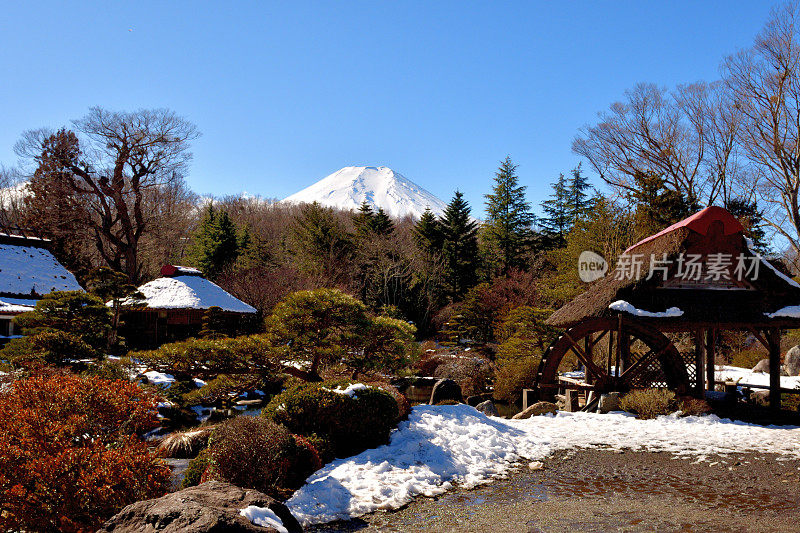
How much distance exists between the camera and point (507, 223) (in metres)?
41.3

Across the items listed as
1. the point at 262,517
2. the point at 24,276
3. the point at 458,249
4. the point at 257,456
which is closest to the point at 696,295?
the point at 257,456

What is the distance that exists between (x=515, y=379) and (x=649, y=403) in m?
6.12

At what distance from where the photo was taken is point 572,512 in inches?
248

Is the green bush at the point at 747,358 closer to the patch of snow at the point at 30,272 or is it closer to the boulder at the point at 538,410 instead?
the boulder at the point at 538,410

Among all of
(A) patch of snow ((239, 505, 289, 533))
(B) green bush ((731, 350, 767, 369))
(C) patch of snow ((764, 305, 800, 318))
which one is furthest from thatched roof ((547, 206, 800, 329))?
(B) green bush ((731, 350, 767, 369))

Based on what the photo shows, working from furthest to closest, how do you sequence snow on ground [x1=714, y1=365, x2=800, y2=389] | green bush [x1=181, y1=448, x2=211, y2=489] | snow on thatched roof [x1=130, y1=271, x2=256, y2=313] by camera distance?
snow on thatched roof [x1=130, y1=271, x2=256, y2=313], snow on ground [x1=714, y1=365, x2=800, y2=389], green bush [x1=181, y1=448, x2=211, y2=489]

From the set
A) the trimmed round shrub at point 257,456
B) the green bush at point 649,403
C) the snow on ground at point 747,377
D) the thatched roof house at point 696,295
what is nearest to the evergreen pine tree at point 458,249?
the snow on ground at point 747,377

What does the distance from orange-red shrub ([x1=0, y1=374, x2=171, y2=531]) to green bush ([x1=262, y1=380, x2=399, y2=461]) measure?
8.99 feet

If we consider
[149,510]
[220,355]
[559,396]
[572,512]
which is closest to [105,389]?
[149,510]

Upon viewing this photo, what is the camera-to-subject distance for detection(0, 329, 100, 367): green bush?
12.8 meters

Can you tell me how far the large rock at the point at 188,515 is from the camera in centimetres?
383

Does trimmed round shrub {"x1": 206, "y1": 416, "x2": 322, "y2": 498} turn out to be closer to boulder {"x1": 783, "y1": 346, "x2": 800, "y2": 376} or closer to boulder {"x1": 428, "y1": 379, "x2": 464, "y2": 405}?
boulder {"x1": 428, "y1": 379, "x2": 464, "y2": 405}

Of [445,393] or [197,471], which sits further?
[445,393]

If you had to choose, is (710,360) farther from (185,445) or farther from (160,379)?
(160,379)
